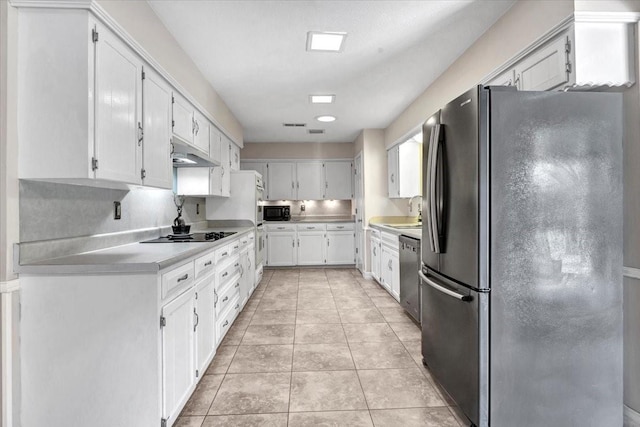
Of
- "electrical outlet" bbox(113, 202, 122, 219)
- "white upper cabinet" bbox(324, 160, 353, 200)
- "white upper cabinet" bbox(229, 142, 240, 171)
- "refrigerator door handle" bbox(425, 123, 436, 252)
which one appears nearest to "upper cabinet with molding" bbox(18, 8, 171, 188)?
"electrical outlet" bbox(113, 202, 122, 219)

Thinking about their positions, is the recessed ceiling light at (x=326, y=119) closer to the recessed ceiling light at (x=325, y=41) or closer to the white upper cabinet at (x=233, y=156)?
the white upper cabinet at (x=233, y=156)

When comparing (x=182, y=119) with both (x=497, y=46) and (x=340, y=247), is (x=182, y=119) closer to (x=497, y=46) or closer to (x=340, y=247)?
(x=497, y=46)

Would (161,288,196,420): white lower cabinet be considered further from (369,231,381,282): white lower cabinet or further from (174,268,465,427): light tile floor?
(369,231,381,282): white lower cabinet

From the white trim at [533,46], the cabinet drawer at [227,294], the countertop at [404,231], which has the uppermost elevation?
the white trim at [533,46]

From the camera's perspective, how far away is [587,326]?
5.59ft

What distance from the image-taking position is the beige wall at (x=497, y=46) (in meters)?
1.94

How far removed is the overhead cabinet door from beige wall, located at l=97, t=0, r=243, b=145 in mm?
162

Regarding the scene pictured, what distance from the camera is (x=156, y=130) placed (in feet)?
7.53

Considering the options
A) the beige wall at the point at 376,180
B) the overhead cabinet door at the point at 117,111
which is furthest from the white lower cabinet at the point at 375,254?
the overhead cabinet door at the point at 117,111

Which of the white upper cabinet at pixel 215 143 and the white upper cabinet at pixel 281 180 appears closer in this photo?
the white upper cabinet at pixel 215 143

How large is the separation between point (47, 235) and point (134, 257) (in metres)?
0.42

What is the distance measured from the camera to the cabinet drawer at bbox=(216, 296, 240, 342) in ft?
9.25

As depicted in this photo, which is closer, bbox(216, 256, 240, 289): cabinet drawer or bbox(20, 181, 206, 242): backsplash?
bbox(20, 181, 206, 242): backsplash

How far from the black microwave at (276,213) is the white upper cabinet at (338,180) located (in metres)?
0.88
